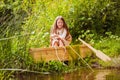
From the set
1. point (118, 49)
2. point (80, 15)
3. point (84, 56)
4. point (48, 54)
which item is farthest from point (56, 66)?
point (80, 15)

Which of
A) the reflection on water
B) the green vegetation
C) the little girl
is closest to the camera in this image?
the reflection on water

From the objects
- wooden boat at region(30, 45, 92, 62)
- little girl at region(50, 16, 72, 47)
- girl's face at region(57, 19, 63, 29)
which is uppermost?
girl's face at region(57, 19, 63, 29)

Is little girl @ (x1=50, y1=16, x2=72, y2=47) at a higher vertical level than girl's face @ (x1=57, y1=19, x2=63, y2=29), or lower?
lower

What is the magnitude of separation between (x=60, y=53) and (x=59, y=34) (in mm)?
656

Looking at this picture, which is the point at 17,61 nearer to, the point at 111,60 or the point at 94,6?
the point at 111,60

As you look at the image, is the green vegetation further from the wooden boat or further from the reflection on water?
the reflection on water

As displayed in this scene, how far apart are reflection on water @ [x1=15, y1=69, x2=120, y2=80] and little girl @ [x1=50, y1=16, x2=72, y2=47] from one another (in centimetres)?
108

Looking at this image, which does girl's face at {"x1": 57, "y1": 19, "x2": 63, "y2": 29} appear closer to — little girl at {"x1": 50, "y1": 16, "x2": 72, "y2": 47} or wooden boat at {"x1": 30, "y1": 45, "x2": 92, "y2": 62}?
little girl at {"x1": 50, "y1": 16, "x2": 72, "y2": 47}

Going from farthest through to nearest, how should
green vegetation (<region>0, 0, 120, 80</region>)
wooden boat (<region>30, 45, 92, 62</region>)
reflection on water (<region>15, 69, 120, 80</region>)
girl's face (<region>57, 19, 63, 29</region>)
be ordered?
green vegetation (<region>0, 0, 120, 80</region>) → girl's face (<region>57, 19, 63, 29</region>) → wooden boat (<region>30, 45, 92, 62</region>) → reflection on water (<region>15, 69, 120, 80</region>)

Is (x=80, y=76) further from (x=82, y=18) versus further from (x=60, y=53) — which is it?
(x=82, y=18)

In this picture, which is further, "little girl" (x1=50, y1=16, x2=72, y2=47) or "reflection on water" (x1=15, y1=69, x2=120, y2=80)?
"little girl" (x1=50, y1=16, x2=72, y2=47)

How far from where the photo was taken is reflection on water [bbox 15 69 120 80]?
7.59 meters

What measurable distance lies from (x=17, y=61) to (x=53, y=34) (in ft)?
5.52

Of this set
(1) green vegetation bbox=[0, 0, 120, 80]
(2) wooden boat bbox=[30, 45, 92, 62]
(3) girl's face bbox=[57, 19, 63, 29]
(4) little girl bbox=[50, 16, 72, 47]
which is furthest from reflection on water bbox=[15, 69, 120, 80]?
(1) green vegetation bbox=[0, 0, 120, 80]
